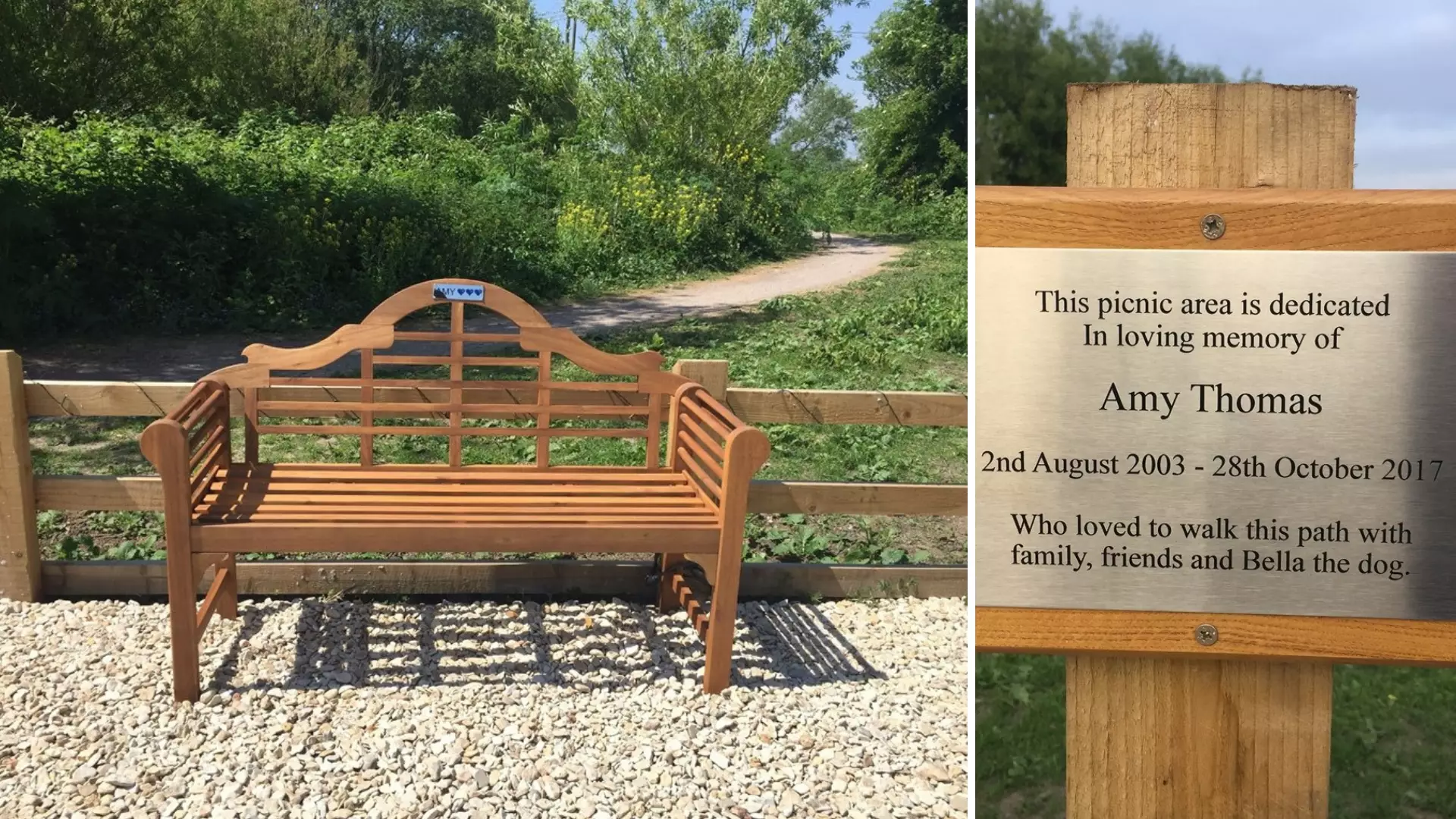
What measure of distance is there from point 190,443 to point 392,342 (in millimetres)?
793

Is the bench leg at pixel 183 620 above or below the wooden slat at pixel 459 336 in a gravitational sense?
below

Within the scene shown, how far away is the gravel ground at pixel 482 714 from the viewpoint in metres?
2.99

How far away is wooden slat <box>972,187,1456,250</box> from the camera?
1.54 metres

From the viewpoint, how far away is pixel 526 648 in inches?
155

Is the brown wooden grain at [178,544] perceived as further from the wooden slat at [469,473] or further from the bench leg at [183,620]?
the wooden slat at [469,473]

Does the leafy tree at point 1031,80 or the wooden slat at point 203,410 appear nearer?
the wooden slat at point 203,410

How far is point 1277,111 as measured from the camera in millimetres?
1587

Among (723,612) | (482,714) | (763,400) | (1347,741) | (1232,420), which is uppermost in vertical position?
(1232,420)

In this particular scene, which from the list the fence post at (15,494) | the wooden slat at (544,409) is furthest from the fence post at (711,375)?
the fence post at (15,494)

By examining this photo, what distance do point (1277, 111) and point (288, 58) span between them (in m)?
24.2

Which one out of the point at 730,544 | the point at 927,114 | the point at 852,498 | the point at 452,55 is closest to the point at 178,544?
the point at 730,544

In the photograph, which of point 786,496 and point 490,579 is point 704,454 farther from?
point 490,579

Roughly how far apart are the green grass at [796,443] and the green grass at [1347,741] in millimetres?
1118

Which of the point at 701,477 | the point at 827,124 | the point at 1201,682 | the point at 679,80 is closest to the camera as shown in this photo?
the point at 1201,682
